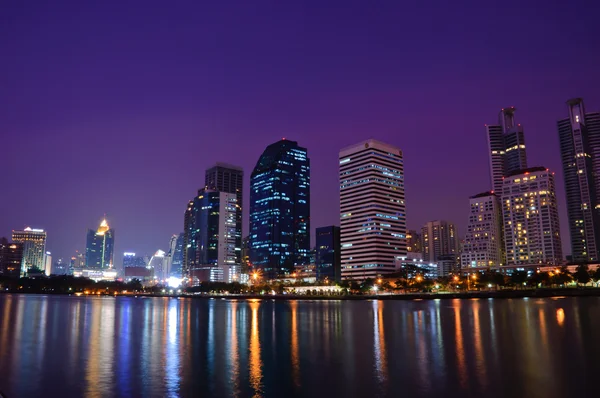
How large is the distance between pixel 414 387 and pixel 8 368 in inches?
1330

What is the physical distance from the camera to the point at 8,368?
4178 centimetres

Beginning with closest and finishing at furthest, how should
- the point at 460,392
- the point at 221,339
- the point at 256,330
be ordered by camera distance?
the point at 460,392 → the point at 221,339 → the point at 256,330

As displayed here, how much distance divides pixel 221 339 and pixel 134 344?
9987mm

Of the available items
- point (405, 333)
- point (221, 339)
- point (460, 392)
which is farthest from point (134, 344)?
point (460, 392)

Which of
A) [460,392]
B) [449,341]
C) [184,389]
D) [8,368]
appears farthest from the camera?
[449,341]

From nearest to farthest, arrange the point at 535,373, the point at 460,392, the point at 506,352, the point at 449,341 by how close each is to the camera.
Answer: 1. the point at 460,392
2. the point at 535,373
3. the point at 506,352
4. the point at 449,341

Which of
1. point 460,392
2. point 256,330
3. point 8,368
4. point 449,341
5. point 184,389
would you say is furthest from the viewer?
point 256,330

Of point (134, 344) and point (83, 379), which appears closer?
point (83, 379)

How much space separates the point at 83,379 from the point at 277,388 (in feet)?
51.1

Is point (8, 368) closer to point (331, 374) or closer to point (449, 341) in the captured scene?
point (331, 374)

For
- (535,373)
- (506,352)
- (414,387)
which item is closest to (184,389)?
(414,387)

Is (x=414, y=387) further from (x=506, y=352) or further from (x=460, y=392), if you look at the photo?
(x=506, y=352)

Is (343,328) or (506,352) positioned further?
(343,328)

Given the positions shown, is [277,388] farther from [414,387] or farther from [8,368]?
[8,368]
